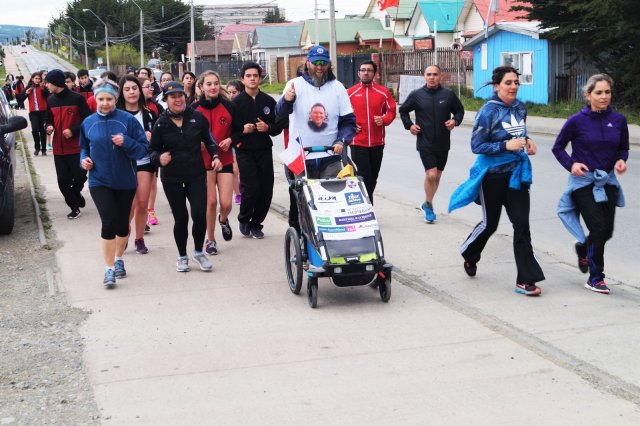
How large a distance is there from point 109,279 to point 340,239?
2.32 meters

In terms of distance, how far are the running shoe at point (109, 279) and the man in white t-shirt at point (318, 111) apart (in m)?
2.00

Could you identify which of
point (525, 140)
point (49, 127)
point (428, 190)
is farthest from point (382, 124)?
point (49, 127)

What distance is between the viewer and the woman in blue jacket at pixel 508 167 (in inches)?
301

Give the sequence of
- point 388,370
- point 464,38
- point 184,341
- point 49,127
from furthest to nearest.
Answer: point 464,38, point 49,127, point 184,341, point 388,370

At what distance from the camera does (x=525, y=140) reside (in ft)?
25.2

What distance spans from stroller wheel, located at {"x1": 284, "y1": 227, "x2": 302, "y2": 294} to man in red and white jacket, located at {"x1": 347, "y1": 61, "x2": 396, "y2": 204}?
9.45ft

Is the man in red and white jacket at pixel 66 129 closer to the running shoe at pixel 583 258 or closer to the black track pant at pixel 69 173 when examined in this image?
the black track pant at pixel 69 173

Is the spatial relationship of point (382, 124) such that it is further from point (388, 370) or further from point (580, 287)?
point (388, 370)

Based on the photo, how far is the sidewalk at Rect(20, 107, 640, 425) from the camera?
17.2ft

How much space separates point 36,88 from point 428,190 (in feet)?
40.0

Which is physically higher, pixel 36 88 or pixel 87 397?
pixel 36 88

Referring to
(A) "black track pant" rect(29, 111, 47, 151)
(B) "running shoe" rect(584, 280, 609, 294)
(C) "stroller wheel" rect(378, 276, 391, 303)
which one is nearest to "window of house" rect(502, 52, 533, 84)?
(A) "black track pant" rect(29, 111, 47, 151)

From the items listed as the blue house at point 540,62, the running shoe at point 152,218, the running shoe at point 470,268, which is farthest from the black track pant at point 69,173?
the blue house at point 540,62

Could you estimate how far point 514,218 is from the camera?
779 centimetres
